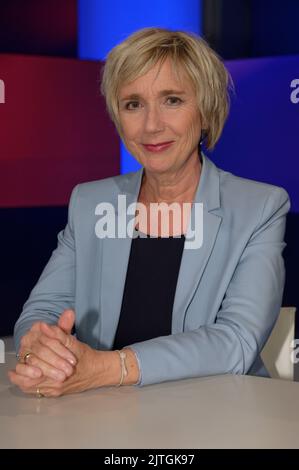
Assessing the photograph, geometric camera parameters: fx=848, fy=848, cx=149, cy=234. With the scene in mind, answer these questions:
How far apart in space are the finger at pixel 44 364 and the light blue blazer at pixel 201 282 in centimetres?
16

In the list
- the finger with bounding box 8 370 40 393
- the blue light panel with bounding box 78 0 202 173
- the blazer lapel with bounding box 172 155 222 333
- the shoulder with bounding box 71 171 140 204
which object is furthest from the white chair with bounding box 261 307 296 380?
the blue light panel with bounding box 78 0 202 173

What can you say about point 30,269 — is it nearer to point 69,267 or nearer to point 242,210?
point 69,267

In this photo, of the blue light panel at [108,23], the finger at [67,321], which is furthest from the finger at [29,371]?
the blue light panel at [108,23]

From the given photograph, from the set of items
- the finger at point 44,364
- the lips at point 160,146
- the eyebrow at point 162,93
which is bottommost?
the finger at point 44,364

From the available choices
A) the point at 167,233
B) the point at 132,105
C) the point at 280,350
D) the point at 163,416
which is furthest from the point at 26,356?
the point at 280,350

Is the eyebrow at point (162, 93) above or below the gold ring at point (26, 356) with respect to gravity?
above

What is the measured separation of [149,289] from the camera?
211 cm

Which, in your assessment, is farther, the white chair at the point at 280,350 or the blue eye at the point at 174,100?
the white chair at the point at 280,350

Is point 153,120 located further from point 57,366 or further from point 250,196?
point 57,366

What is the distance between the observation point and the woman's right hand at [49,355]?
157cm

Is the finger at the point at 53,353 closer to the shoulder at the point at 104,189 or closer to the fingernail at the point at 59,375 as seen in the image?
the fingernail at the point at 59,375

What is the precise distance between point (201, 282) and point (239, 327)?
206 mm

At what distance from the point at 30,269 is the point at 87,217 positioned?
1749 mm

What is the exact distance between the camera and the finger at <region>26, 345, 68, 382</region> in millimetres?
1561
